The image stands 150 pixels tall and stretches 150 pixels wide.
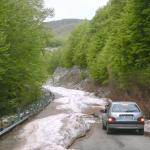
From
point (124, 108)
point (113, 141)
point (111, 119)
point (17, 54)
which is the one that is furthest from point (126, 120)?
point (17, 54)

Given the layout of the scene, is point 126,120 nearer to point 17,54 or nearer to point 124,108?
point 124,108

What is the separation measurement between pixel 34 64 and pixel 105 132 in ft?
58.6

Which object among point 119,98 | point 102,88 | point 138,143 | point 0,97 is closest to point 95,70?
point 102,88

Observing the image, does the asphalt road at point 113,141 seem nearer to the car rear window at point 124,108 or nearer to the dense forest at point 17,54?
the car rear window at point 124,108

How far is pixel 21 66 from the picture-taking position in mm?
40719

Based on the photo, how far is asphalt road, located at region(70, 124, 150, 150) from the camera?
841 inches

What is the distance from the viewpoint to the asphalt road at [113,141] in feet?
70.1

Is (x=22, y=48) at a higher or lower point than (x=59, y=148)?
higher

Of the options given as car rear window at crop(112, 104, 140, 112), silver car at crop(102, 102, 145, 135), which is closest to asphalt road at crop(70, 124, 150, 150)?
silver car at crop(102, 102, 145, 135)

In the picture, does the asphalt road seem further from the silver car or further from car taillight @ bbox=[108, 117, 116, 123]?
car taillight @ bbox=[108, 117, 116, 123]

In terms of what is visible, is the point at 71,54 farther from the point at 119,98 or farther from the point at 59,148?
the point at 59,148

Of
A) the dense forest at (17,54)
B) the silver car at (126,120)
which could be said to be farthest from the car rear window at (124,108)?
the dense forest at (17,54)

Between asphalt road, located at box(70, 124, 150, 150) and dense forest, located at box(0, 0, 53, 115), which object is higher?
dense forest, located at box(0, 0, 53, 115)

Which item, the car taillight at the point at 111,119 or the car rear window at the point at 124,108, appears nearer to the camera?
the car taillight at the point at 111,119
